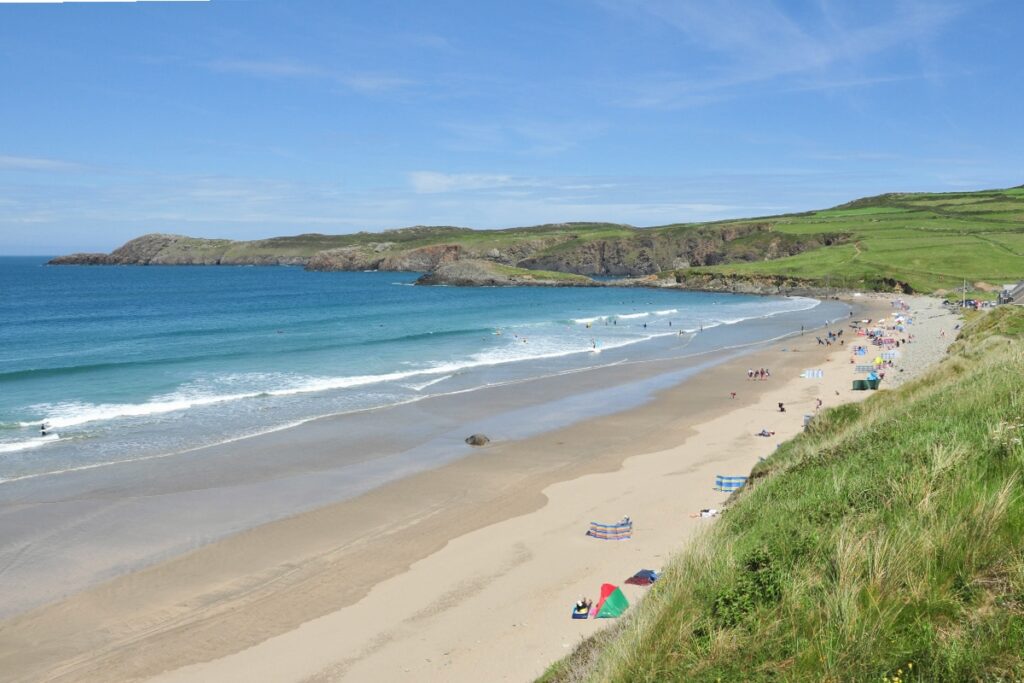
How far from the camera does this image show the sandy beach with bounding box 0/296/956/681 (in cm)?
1234

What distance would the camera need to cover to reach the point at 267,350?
50.3m

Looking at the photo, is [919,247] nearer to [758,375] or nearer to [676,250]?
[676,250]

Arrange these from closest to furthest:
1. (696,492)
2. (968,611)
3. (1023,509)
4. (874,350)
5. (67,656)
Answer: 1. (968,611)
2. (1023,509)
3. (67,656)
4. (696,492)
5. (874,350)

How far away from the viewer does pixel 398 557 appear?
16.7 meters

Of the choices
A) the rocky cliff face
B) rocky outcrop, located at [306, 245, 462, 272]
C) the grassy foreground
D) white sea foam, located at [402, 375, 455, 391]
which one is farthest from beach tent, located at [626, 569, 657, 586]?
rocky outcrop, located at [306, 245, 462, 272]

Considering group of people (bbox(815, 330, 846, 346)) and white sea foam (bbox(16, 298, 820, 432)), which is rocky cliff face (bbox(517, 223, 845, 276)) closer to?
group of people (bbox(815, 330, 846, 346))

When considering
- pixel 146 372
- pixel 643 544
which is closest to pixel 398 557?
pixel 643 544

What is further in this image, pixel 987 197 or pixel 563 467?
pixel 987 197

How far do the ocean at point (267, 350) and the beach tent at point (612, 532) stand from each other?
15.5 metres

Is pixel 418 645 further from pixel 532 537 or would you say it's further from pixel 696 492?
pixel 696 492

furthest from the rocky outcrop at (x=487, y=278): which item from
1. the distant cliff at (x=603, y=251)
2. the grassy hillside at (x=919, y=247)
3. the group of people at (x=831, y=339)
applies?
the group of people at (x=831, y=339)

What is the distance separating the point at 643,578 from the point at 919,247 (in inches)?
4408

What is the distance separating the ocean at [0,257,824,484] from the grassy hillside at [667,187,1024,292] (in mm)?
14825

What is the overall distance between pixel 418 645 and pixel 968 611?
950 cm
